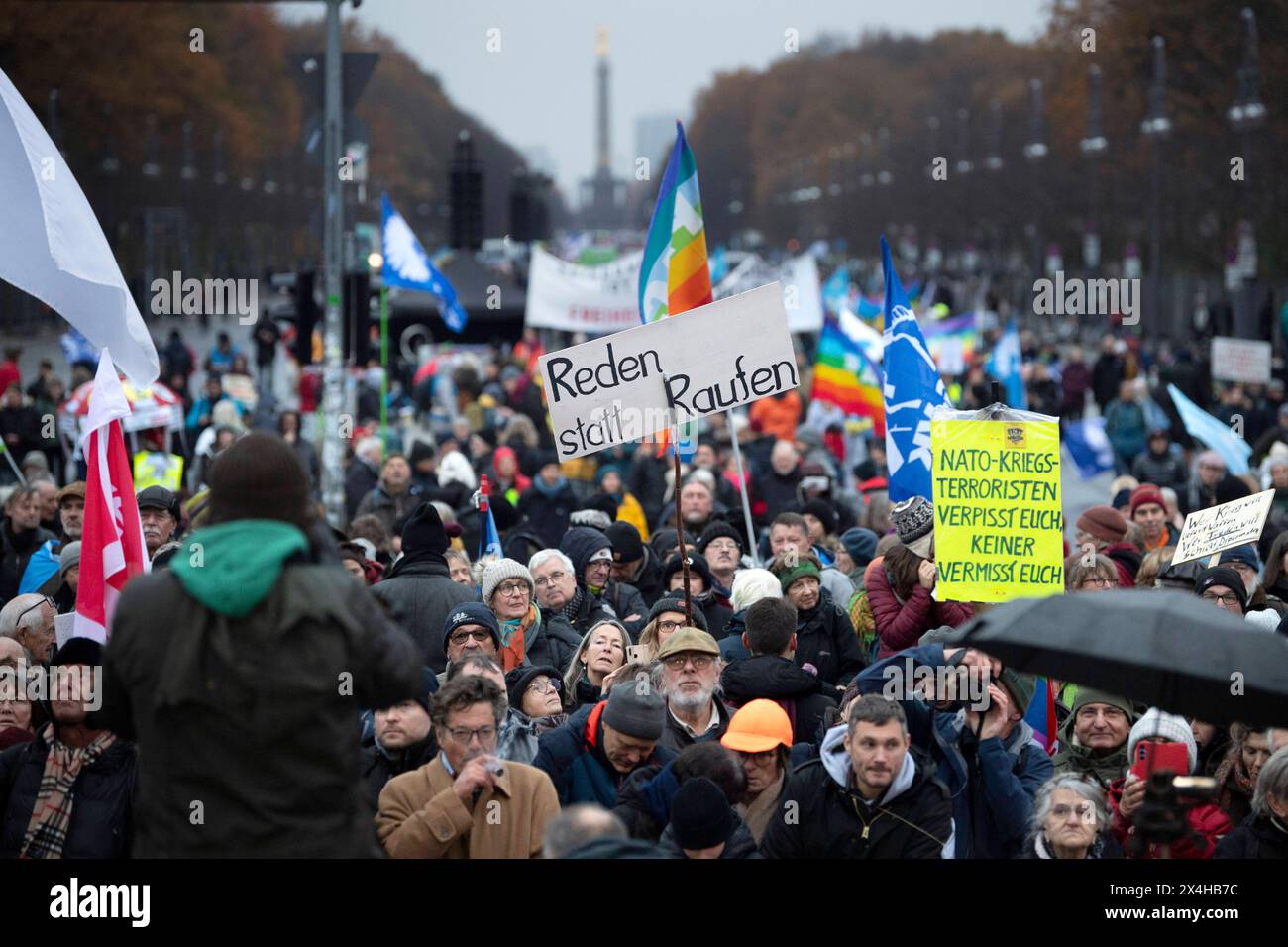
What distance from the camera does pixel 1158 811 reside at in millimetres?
4336

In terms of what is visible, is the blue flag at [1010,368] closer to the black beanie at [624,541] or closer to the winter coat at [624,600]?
the black beanie at [624,541]

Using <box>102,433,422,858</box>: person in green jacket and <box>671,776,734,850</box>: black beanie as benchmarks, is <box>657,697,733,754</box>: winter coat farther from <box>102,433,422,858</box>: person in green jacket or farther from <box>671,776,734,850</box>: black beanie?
<box>102,433,422,858</box>: person in green jacket

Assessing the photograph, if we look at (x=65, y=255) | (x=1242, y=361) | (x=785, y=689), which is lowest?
(x=785, y=689)

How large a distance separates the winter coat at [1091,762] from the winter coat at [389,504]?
6779 millimetres

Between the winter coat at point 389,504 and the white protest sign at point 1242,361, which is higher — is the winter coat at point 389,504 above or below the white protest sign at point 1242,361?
below

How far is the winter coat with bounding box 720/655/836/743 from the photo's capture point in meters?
6.98

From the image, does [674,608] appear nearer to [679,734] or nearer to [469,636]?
[469,636]

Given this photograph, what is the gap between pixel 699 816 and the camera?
538 cm

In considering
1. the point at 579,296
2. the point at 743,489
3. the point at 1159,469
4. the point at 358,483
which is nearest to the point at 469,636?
the point at 743,489

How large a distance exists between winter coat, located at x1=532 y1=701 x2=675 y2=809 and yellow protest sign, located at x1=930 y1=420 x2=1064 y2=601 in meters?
1.70

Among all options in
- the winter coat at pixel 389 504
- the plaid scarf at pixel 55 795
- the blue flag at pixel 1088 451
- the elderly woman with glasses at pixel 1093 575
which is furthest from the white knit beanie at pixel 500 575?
the blue flag at pixel 1088 451

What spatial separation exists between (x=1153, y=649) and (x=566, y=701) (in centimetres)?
330

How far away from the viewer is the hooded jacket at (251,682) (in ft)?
13.0
